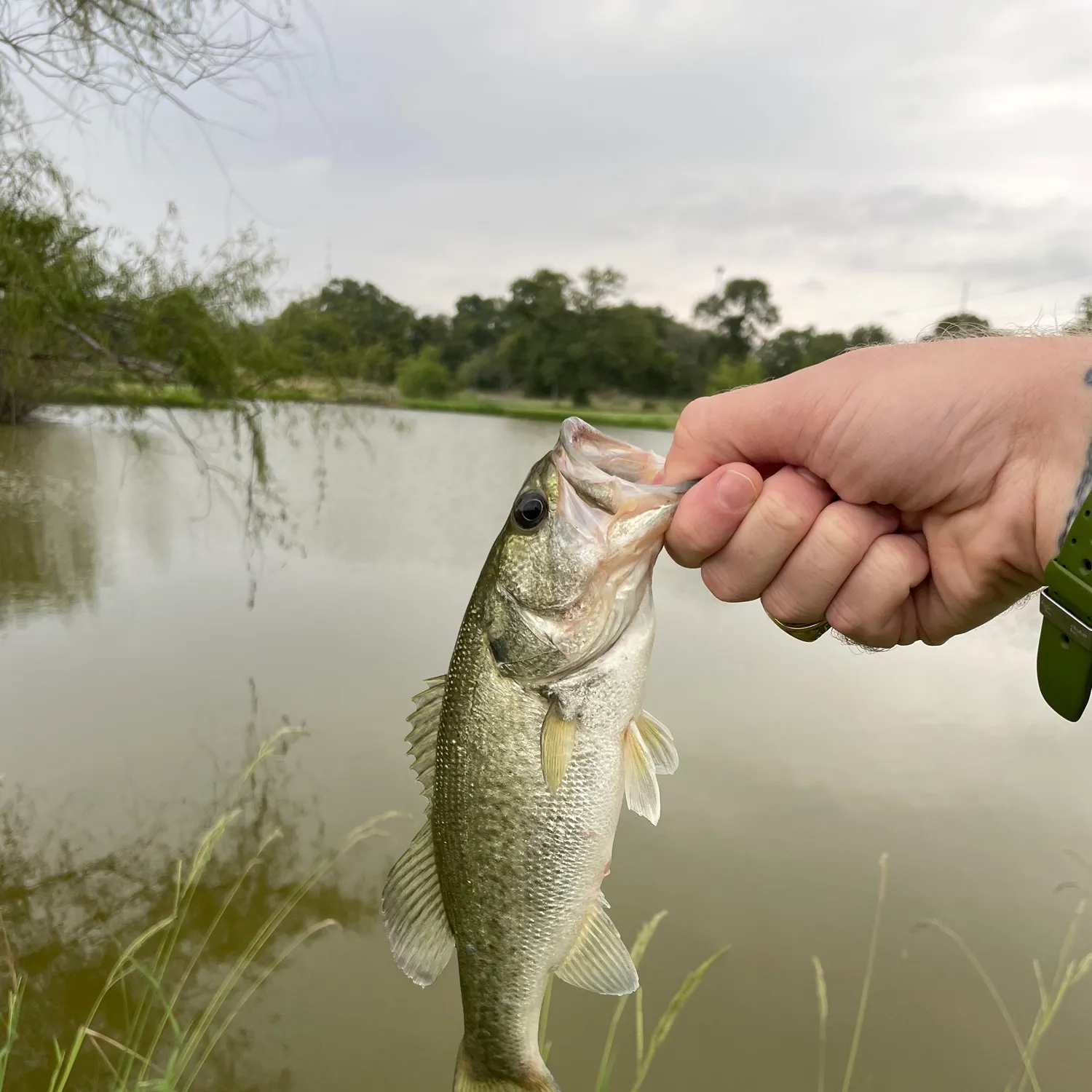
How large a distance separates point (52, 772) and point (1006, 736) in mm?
8086

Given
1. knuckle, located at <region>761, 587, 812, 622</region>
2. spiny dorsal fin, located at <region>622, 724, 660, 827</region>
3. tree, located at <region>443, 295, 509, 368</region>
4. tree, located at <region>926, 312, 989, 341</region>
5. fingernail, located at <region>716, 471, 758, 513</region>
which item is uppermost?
tree, located at <region>443, 295, 509, 368</region>

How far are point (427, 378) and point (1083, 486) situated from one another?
125ft

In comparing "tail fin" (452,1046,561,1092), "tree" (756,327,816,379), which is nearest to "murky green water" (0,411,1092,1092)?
"tail fin" (452,1046,561,1092)

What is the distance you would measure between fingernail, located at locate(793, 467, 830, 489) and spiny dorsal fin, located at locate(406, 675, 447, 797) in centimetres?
101

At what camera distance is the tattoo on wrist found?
60.4 inches

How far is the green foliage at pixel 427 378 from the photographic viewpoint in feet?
118

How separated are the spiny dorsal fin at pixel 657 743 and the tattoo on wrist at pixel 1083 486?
955mm

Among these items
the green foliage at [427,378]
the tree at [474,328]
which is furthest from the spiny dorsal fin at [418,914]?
the tree at [474,328]

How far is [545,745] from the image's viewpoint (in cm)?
167

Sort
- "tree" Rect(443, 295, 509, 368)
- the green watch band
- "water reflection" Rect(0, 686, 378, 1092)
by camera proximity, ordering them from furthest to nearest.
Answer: "tree" Rect(443, 295, 509, 368), "water reflection" Rect(0, 686, 378, 1092), the green watch band

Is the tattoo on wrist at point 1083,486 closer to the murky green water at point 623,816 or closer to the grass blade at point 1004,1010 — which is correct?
the grass blade at point 1004,1010

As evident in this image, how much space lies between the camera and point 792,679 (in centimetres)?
786

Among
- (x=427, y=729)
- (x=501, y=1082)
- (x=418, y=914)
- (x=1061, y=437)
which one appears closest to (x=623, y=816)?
(x=501, y=1082)

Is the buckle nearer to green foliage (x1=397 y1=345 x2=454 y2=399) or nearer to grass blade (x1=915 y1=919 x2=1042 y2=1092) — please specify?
grass blade (x1=915 y1=919 x2=1042 y2=1092)
